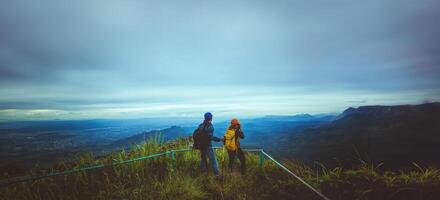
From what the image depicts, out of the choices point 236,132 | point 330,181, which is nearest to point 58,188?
point 236,132

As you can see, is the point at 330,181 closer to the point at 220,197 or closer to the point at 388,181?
the point at 388,181

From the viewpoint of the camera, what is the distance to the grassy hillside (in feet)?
16.1

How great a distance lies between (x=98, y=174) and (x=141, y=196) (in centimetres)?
192

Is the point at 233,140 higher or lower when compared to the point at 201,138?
lower

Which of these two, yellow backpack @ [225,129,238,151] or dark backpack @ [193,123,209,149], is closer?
dark backpack @ [193,123,209,149]

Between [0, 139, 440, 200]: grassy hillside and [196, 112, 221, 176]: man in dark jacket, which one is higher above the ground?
[196, 112, 221, 176]: man in dark jacket

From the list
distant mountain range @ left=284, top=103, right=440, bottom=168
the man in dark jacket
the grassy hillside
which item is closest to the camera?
the grassy hillside

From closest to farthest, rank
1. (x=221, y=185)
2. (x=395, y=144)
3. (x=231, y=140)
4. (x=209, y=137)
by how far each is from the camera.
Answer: (x=221, y=185)
(x=209, y=137)
(x=231, y=140)
(x=395, y=144)

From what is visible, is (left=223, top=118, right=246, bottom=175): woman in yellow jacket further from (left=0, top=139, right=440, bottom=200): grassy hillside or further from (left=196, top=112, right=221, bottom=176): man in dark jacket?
(left=0, top=139, right=440, bottom=200): grassy hillside

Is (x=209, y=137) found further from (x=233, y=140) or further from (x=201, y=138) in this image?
(x=233, y=140)

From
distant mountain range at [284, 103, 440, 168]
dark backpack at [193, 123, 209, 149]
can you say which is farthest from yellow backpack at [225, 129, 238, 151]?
distant mountain range at [284, 103, 440, 168]

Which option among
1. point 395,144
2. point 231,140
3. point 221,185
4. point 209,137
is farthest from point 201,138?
point 395,144

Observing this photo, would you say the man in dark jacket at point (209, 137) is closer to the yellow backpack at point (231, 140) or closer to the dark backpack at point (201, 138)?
the dark backpack at point (201, 138)

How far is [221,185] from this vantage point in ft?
20.2
